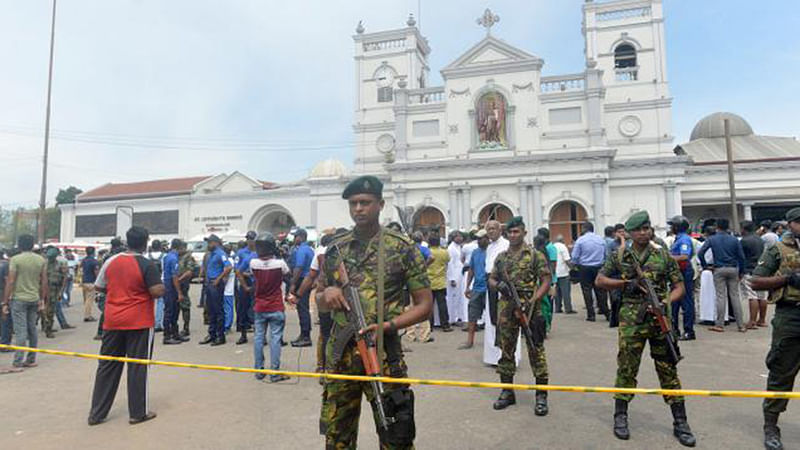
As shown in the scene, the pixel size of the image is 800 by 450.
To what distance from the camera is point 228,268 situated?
7.52m

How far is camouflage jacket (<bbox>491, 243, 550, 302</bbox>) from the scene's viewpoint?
4340 millimetres

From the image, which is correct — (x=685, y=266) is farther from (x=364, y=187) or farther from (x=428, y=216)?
(x=428, y=216)

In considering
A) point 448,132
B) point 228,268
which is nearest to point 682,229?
point 228,268

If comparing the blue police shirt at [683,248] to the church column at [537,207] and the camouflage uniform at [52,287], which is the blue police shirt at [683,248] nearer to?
the camouflage uniform at [52,287]

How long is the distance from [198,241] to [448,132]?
637 inches

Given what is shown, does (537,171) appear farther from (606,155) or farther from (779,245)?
(779,245)

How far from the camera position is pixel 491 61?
26.0 meters

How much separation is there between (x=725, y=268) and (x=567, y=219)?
57.9 ft

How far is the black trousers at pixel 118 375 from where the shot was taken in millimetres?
4062

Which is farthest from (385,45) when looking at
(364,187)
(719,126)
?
(364,187)

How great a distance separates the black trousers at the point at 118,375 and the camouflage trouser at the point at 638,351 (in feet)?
14.1

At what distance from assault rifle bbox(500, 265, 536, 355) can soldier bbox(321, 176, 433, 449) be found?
6.75ft

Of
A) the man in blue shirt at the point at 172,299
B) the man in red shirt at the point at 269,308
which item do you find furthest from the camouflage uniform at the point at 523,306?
the man in blue shirt at the point at 172,299

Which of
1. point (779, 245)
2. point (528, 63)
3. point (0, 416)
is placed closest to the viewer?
point (779, 245)
